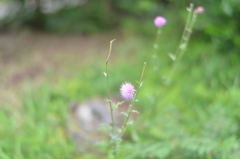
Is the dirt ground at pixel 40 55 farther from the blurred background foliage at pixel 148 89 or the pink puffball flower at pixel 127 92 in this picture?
the pink puffball flower at pixel 127 92

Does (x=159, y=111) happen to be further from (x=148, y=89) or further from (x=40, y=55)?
(x=40, y=55)

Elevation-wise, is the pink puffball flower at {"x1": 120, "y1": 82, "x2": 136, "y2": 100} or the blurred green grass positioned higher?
the blurred green grass

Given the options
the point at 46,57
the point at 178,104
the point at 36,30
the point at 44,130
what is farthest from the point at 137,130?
the point at 36,30

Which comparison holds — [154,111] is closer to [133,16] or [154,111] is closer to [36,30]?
[133,16]

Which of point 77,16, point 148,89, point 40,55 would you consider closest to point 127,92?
point 148,89

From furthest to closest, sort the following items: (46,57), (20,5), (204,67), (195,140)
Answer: (20,5) < (46,57) < (204,67) < (195,140)

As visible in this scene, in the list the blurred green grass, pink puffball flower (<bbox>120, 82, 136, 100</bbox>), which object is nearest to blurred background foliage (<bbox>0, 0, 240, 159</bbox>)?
the blurred green grass

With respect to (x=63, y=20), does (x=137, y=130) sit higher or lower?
lower

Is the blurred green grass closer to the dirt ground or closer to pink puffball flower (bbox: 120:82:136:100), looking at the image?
the dirt ground
